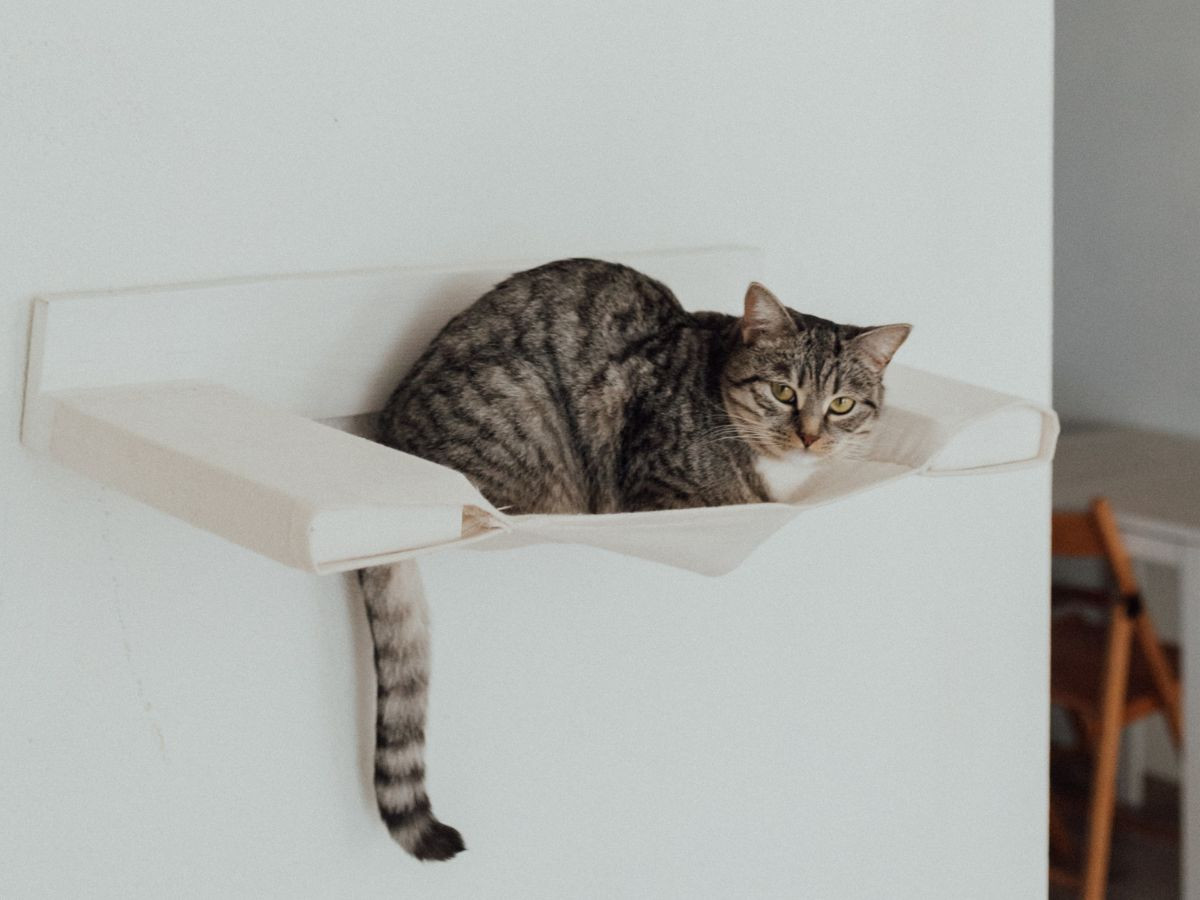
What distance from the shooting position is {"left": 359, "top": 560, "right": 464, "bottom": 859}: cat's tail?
759mm

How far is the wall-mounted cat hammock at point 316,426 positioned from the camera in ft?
1.82

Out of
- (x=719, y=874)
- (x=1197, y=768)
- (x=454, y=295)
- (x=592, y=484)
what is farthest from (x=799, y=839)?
(x=1197, y=768)

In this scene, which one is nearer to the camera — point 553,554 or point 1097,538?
point 553,554

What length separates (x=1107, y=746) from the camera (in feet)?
7.41

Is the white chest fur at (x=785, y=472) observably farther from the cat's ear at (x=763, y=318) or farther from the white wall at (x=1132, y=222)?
the white wall at (x=1132, y=222)

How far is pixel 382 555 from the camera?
0.55 m

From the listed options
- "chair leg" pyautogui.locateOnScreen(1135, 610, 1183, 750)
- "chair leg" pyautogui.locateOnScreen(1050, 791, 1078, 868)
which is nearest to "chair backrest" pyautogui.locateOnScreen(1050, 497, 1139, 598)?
"chair leg" pyautogui.locateOnScreen(1135, 610, 1183, 750)

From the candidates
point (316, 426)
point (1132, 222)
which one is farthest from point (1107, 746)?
point (316, 426)

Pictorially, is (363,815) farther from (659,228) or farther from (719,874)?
(659,228)

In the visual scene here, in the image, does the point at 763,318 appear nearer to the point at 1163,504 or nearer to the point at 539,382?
the point at 539,382

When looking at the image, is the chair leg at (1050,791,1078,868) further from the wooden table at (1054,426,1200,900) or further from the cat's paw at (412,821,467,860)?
the cat's paw at (412,821,467,860)

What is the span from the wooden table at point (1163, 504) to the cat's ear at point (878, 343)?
149 centimetres

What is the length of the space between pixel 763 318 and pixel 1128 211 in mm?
2202

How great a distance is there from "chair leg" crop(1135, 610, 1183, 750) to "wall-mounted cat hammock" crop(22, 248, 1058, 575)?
1.58 m
